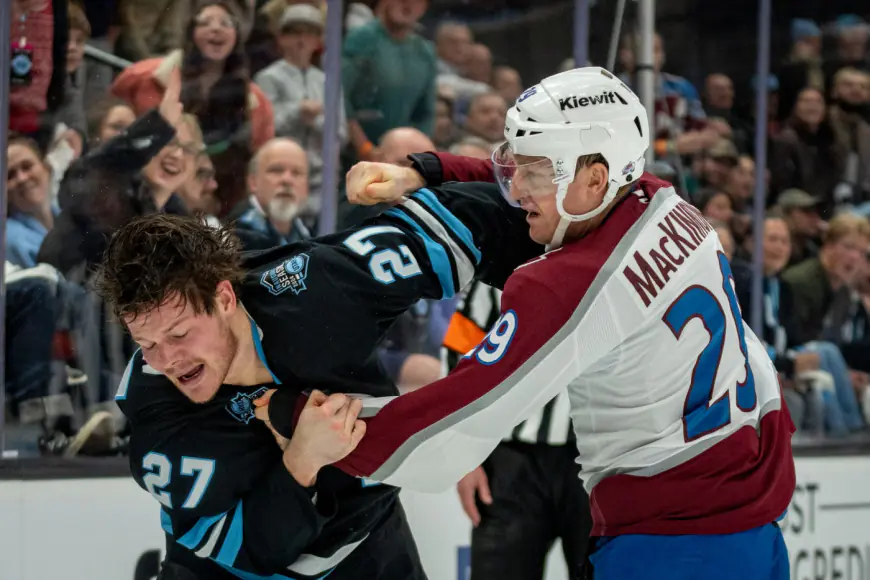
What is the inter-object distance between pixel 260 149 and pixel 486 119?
733 mm

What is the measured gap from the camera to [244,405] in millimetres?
1992

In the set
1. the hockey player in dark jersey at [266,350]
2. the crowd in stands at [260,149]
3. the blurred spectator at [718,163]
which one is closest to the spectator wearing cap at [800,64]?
the crowd in stands at [260,149]

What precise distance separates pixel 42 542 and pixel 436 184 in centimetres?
135

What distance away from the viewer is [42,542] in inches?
110

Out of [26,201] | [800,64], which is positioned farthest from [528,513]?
[800,64]

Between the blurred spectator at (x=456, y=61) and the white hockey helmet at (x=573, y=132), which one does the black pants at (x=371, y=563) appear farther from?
the blurred spectator at (x=456, y=61)

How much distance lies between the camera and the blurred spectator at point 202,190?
3.12 metres

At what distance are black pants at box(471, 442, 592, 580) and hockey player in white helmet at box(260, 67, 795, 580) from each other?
3.95 feet

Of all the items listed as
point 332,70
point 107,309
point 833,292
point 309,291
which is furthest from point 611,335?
point 833,292

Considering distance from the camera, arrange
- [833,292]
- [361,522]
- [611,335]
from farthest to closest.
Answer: [833,292], [361,522], [611,335]

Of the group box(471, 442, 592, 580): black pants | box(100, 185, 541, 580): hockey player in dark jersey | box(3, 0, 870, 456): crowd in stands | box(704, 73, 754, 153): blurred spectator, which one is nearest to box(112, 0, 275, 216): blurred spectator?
box(3, 0, 870, 456): crowd in stands

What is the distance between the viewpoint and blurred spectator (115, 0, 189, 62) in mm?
2979

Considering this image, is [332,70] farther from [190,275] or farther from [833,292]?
[833,292]

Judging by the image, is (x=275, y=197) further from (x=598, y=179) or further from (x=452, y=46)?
(x=598, y=179)
